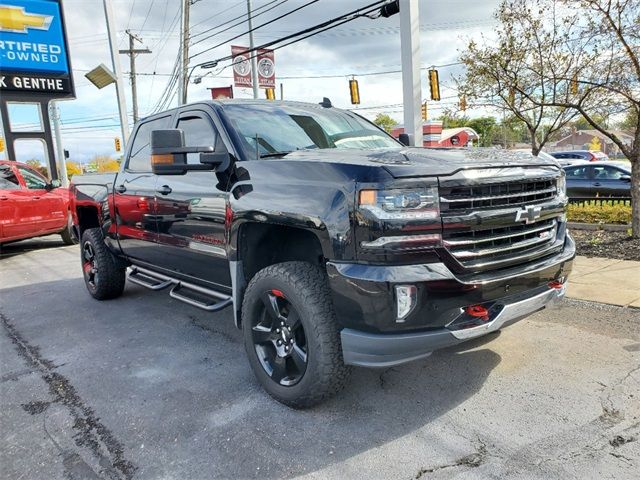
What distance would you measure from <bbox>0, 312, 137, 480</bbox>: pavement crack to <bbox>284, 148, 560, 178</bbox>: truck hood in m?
1.98

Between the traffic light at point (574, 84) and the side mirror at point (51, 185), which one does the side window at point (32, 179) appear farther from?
the traffic light at point (574, 84)

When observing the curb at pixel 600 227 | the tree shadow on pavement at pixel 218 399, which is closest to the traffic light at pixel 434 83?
the curb at pixel 600 227

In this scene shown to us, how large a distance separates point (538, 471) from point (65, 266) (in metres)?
8.28

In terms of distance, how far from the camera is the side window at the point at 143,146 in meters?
4.81

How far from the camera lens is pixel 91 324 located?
16.8 ft

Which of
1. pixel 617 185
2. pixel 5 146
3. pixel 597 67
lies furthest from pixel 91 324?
pixel 5 146

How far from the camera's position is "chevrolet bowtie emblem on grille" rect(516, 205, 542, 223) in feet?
9.44

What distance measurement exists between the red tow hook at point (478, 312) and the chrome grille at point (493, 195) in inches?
21.2

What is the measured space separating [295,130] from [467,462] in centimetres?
264

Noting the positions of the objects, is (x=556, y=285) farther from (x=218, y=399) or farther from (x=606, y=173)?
(x=606, y=173)

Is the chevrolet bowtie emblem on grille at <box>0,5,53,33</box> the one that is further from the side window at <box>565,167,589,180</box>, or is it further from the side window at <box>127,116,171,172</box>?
the side window at <box>565,167,589,180</box>

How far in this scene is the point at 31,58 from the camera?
16.5 m

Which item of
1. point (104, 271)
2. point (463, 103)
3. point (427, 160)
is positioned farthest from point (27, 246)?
point (427, 160)

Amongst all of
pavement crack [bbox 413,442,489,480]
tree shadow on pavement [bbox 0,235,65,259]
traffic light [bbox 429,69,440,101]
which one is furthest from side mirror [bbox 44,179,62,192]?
traffic light [bbox 429,69,440,101]
